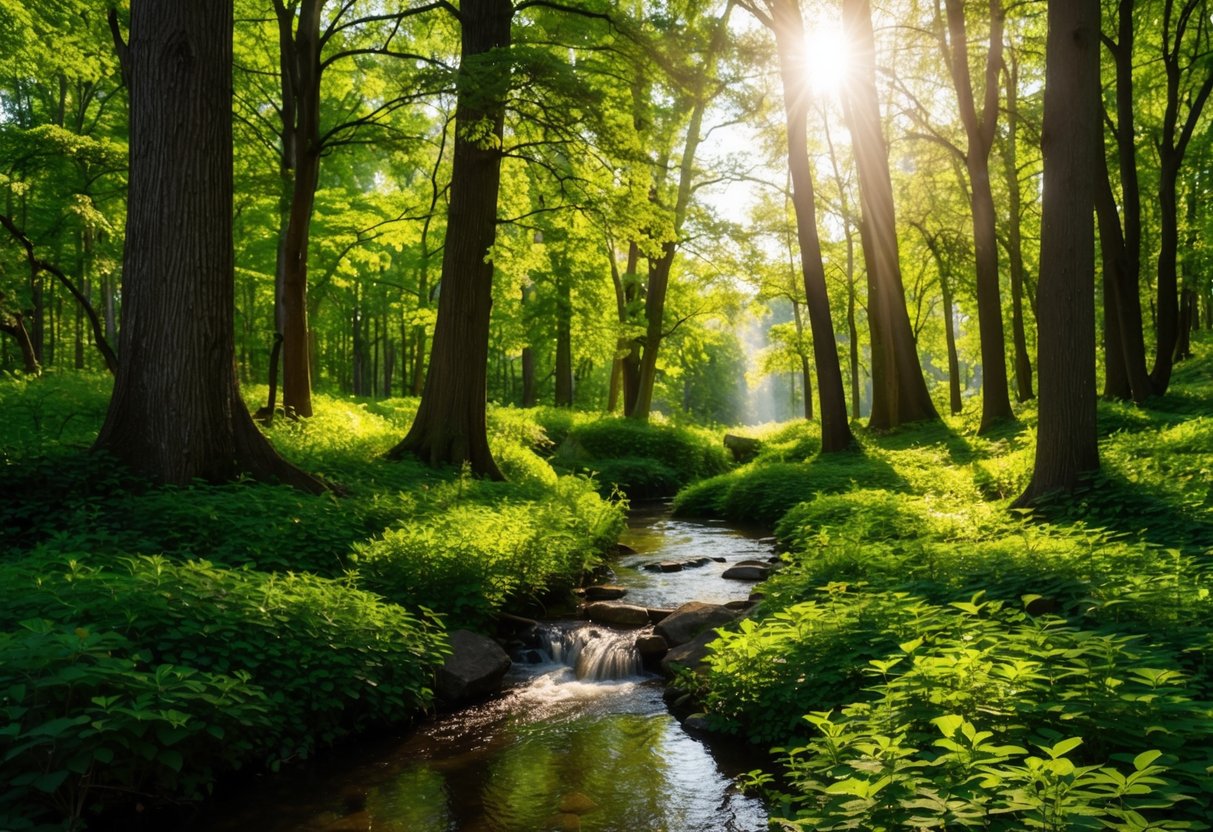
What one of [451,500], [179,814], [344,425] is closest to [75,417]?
[344,425]

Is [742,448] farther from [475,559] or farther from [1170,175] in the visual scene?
A: [475,559]

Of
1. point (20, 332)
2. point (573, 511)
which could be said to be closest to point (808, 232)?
point (573, 511)

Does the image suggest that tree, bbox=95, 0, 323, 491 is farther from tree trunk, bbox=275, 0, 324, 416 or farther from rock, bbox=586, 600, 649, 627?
tree trunk, bbox=275, 0, 324, 416

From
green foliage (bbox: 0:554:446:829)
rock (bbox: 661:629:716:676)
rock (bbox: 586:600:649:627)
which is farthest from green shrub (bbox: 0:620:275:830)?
rock (bbox: 586:600:649:627)

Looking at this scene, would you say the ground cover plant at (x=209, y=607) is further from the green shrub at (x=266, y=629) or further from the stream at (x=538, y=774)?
the stream at (x=538, y=774)

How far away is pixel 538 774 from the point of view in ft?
17.2

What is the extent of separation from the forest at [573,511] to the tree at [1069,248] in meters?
0.04

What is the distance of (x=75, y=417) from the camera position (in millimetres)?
10953

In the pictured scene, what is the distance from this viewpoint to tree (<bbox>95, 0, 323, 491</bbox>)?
26.6 feet

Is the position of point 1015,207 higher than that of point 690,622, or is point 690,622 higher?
point 1015,207

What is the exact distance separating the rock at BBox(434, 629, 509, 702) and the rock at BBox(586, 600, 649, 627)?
1717 mm

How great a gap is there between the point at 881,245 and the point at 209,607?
58.2 ft

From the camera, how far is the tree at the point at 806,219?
671 inches

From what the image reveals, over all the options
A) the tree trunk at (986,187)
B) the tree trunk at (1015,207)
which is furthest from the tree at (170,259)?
the tree trunk at (1015,207)
